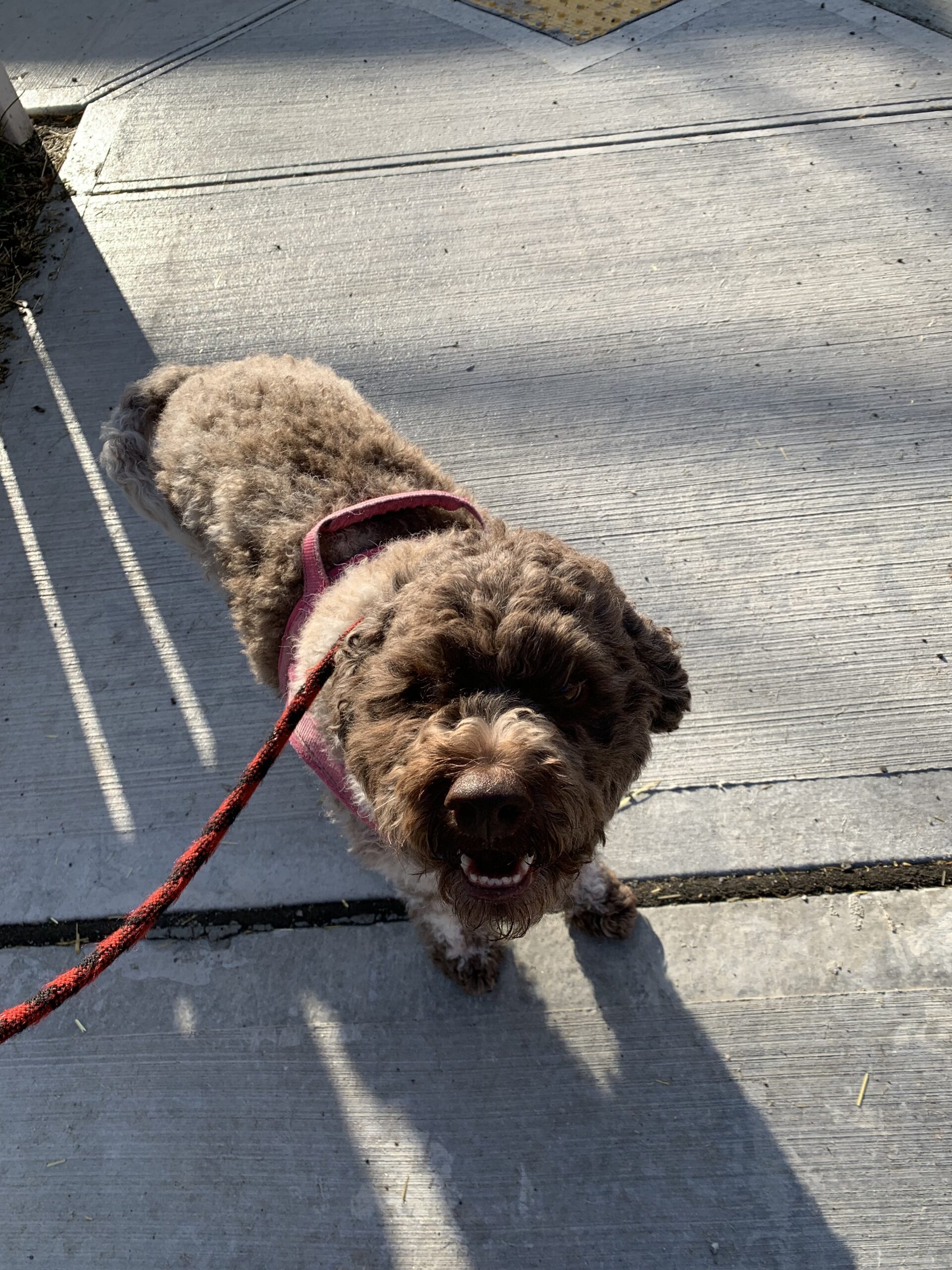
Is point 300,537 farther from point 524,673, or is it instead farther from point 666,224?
point 666,224

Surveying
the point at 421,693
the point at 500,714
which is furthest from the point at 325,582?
the point at 500,714

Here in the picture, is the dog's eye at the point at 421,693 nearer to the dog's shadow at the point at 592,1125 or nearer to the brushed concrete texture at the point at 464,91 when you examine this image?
the dog's shadow at the point at 592,1125

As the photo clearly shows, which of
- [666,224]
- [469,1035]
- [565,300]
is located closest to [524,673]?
[469,1035]

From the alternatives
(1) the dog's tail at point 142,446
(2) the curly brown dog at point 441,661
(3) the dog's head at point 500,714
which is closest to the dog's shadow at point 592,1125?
(2) the curly brown dog at point 441,661

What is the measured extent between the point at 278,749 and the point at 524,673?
0.65 m

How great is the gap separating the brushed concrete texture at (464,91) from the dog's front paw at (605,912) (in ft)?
12.7

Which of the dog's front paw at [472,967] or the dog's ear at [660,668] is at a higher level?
the dog's ear at [660,668]

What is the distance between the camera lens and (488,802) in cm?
173

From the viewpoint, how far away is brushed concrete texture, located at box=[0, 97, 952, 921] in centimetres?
303

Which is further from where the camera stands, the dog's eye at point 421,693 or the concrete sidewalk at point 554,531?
the concrete sidewalk at point 554,531

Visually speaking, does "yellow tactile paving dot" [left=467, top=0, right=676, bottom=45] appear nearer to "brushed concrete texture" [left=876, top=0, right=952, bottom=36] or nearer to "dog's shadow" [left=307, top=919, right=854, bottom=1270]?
"brushed concrete texture" [left=876, top=0, right=952, bottom=36]

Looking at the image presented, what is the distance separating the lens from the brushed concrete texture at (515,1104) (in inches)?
91.1

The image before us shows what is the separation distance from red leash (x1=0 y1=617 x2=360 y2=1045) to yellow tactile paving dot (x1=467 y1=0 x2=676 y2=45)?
17.7 feet

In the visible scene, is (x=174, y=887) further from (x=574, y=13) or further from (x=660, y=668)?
(x=574, y=13)
